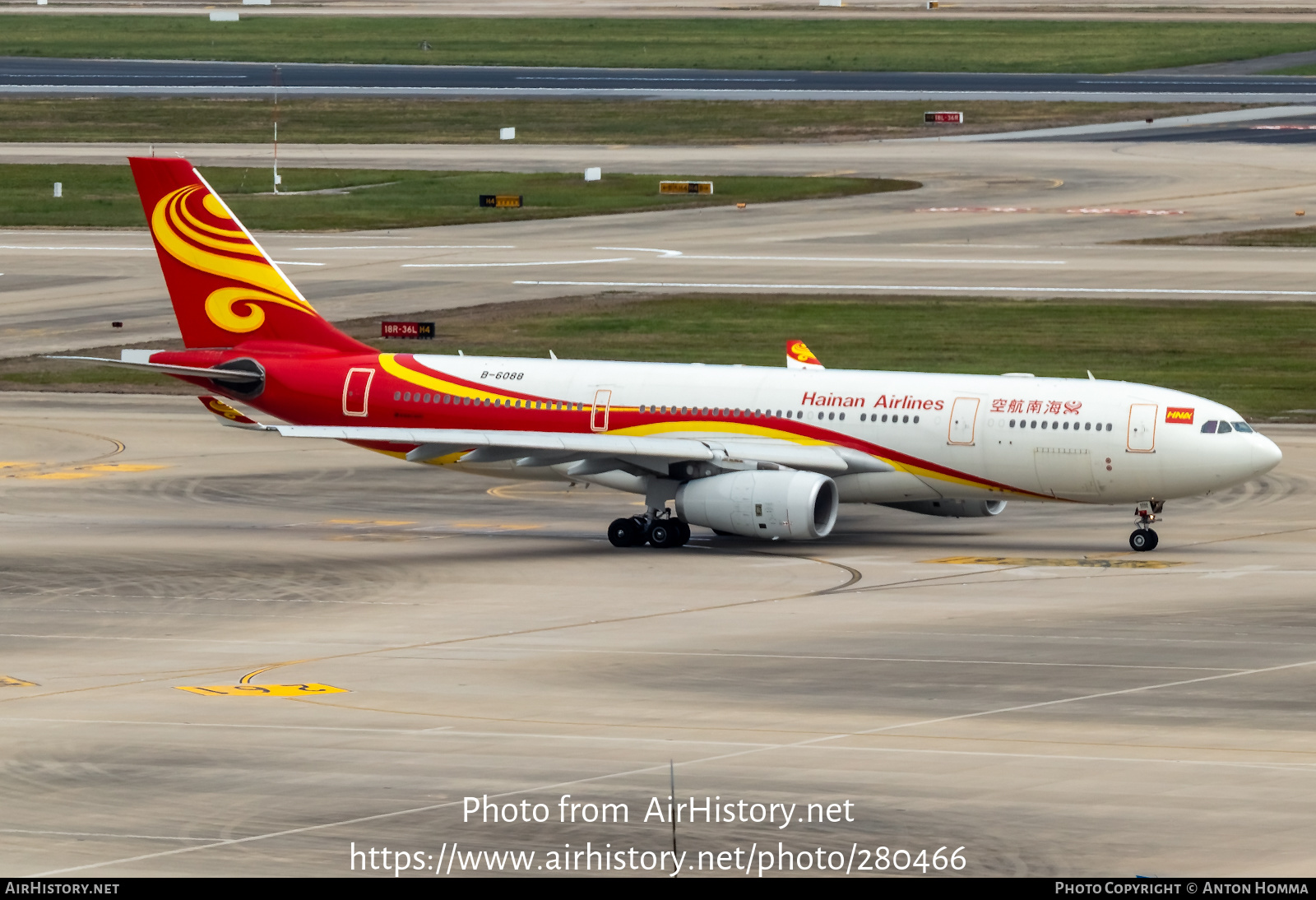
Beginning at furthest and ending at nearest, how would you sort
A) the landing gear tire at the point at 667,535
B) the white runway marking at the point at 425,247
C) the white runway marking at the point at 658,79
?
the white runway marking at the point at 658,79, the white runway marking at the point at 425,247, the landing gear tire at the point at 667,535

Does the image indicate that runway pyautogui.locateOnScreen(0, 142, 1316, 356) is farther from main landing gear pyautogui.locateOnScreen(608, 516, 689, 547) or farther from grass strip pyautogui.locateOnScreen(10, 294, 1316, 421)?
main landing gear pyautogui.locateOnScreen(608, 516, 689, 547)

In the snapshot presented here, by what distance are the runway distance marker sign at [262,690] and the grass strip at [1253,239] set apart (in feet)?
238

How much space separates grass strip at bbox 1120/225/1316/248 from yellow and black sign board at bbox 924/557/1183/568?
55.4 metres

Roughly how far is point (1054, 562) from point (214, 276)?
21753mm

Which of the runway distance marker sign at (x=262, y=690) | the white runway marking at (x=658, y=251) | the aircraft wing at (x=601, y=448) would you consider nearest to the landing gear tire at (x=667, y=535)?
the aircraft wing at (x=601, y=448)

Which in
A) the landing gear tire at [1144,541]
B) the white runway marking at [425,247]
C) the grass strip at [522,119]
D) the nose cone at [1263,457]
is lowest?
the landing gear tire at [1144,541]

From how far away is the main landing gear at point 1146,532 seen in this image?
48.3m

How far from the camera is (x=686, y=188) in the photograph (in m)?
118

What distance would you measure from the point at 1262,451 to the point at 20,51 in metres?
169

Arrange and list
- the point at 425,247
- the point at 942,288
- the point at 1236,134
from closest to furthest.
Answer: the point at 942,288 → the point at 425,247 → the point at 1236,134

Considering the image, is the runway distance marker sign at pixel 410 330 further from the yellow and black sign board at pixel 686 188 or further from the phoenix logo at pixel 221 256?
the yellow and black sign board at pixel 686 188

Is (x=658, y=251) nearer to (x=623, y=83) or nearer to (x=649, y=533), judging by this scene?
(x=649, y=533)

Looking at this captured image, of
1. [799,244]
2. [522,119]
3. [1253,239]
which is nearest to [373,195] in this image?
[799,244]

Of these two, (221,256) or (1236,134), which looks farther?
(1236,134)
